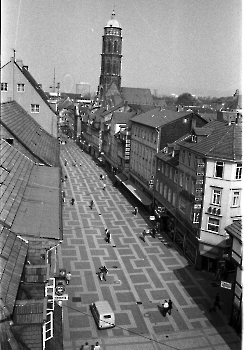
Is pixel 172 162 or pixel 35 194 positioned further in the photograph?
pixel 172 162

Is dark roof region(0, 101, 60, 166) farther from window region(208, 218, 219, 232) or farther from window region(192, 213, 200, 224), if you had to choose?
window region(208, 218, 219, 232)

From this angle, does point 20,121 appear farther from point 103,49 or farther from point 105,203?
point 103,49

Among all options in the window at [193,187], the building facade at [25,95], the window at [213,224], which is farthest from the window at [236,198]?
the building facade at [25,95]

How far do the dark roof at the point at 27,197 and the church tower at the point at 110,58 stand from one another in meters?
105

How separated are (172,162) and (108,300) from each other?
1844cm

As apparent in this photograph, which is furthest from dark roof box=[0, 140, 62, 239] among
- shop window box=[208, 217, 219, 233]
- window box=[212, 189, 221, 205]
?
shop window box=[208, 217, 219, 233]

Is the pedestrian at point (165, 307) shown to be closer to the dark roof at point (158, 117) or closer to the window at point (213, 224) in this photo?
the window at point (213, 224)

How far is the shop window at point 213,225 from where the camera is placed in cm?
3269

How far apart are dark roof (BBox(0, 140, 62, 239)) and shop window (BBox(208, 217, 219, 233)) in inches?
544

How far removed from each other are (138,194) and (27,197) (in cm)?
3406

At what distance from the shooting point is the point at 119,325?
25031 mm

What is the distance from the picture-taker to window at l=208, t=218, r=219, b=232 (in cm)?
3269

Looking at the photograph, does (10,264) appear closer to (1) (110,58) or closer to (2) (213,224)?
(2) (213,224)

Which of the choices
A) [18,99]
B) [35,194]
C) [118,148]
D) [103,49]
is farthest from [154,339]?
[103,49]
